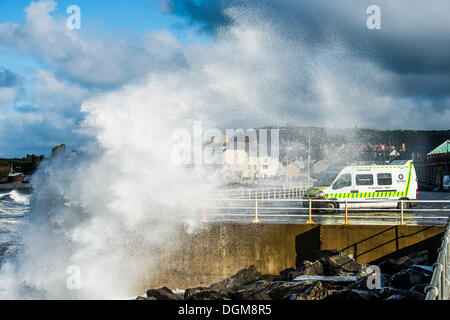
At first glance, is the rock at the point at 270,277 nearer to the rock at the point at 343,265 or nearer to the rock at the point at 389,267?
the rock at the point at 343,265

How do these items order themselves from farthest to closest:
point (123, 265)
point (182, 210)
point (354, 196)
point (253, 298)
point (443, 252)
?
point (354, 196) → point (182, 210) → point (123, 265) → point (253, 298) → point (443, 252)

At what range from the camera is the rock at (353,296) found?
7324mm

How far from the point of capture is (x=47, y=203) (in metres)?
12.4

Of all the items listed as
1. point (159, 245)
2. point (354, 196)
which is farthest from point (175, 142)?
point (354, 196)

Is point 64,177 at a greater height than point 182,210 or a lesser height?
greater

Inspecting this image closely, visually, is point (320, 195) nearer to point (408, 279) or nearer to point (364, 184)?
point (364, 184)

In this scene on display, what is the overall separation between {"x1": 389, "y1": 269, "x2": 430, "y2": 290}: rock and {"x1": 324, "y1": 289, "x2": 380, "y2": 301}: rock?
3.49 feet

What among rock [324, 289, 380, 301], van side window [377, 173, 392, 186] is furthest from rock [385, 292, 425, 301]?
van side window [377, 173, 392, 186]

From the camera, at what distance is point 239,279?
11.6 m

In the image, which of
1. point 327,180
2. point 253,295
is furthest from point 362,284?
point 327,180

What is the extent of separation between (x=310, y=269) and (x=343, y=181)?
6984mm

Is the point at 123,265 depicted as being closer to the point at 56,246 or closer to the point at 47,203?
the point at 56,246

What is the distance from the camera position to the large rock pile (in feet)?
25.9
